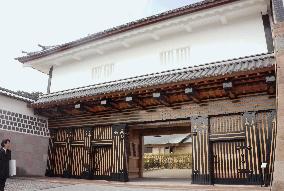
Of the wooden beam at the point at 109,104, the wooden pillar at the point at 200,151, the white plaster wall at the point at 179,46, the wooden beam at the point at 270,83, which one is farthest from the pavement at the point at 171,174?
the wooden beam at the point at 270,83

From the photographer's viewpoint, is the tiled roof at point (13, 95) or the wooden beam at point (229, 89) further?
the tiled roof at point (13, 95)

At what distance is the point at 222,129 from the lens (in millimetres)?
10281

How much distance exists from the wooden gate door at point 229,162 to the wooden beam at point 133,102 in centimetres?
340

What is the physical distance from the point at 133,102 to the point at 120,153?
95.2 inches

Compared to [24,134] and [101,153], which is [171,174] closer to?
[101,153]

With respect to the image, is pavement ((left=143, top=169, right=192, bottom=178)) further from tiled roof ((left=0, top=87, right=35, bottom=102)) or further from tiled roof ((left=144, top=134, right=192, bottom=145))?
tiled roof ((left=144, top=134, right=192, bottom=145))

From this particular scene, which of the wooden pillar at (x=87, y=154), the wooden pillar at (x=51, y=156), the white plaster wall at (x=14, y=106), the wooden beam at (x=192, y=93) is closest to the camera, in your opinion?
the wooden beam at (x=192, y=93)

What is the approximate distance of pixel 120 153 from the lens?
1207 cm

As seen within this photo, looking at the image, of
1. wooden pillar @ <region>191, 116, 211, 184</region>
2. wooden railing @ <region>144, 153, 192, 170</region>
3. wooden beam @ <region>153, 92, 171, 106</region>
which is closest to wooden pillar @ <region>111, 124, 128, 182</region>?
wooden beam @ <region>153, 92, 171, 106</region>

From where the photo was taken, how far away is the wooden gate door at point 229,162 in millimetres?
9695

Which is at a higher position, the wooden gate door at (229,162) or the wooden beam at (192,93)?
the wooden beam at (192,93)

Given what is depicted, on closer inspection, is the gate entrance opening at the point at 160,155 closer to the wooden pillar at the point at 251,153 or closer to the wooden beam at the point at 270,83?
the wooden pillar at the point at 251,153

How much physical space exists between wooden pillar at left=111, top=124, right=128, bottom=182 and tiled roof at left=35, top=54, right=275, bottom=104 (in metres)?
1.96

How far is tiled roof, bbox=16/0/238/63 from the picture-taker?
10759 millimetres
